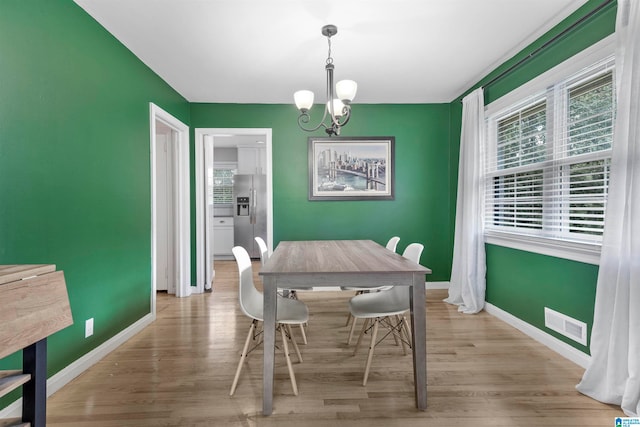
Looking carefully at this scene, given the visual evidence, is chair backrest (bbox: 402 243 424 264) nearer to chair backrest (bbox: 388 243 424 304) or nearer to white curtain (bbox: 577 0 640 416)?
chair backrest (bbox: 388 243 424 304)

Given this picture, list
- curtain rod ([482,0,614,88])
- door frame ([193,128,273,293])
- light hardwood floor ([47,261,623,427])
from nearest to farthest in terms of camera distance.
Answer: light hardwood floor ([47,261,623,427]) < curtain rod ([482,0,614,88]) < door frame ([193,128,273,293])

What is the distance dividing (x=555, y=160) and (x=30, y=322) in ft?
11.1

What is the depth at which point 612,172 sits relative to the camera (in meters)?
1.90

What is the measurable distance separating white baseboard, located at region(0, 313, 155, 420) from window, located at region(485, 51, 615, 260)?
11.9 ft

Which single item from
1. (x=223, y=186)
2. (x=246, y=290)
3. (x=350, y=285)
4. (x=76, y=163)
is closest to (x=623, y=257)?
(x=350, y=285)

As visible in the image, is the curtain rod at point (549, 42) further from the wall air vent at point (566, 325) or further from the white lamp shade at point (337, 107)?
the wall air vent at point (566, 325)

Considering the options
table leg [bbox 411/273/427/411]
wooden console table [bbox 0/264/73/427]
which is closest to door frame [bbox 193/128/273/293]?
table leg [bbox 411/273/427/411]

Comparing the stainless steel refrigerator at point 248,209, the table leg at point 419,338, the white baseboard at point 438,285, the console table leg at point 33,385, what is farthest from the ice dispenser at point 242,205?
the console table leg at point 33,385

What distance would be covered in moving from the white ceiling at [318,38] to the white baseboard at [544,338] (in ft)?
8.23

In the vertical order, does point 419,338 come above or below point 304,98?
below

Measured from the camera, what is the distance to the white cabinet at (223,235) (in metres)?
6.96

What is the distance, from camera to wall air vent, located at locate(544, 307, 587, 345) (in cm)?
230

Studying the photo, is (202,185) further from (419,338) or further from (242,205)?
(419,338)

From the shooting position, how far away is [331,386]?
6.65 ft
